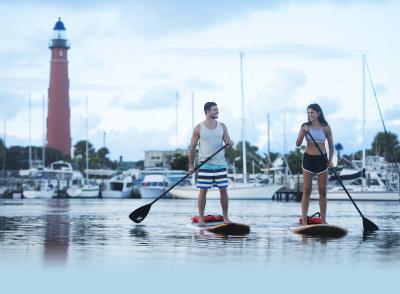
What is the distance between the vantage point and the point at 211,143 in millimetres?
14750

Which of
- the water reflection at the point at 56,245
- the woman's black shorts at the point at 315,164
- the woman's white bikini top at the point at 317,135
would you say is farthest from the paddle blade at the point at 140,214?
the woman's white bikini top at the point at 317,135

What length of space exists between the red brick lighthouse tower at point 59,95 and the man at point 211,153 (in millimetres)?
117787

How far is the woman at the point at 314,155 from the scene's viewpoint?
1423cm

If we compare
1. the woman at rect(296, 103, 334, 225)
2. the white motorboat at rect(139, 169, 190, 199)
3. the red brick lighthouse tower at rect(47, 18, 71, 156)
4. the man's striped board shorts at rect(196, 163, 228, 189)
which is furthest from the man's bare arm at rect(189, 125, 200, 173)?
the red brick lighthouse tower at rect(47, 18, 71, 156)

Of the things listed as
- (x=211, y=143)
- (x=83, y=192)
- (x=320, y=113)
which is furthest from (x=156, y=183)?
(x=320, y=113)

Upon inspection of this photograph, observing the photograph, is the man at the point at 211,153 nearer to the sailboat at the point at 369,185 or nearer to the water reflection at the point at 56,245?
the water reflection at the point at 56,245

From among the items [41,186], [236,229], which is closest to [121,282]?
[236,229]

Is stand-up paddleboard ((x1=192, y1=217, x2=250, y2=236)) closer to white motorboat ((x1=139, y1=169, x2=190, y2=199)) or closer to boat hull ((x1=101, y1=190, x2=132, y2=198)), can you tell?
white motorboat ((x1=139, y1=169, x2=190, y2=199))

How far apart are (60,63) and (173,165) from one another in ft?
70.4

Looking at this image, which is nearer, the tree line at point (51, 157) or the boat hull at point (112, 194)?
the boat hull at point (112, 194)

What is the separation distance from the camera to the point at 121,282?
756 centimetres

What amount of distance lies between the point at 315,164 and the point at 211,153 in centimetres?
165

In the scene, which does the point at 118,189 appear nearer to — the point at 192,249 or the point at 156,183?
the point at 156,183

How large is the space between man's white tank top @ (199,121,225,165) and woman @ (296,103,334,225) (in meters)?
1.26
